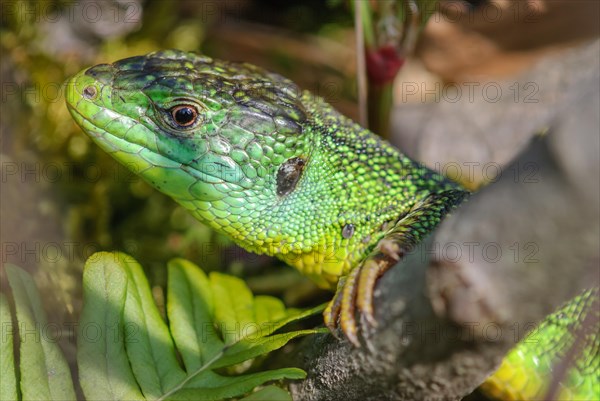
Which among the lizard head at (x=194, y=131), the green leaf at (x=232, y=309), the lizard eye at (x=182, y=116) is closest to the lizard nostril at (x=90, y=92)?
the lizard head at (x=194, y=131)

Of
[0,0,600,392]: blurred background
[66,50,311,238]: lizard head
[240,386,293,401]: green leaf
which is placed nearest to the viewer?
[240,386,293,401]: green leaf

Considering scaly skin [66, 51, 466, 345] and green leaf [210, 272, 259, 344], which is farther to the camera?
scaly skin [66, 51, 466, 345]

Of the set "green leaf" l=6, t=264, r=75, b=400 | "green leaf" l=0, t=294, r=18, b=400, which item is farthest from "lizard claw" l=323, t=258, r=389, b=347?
"green leaf" l=0, t=294, r=18, b=400

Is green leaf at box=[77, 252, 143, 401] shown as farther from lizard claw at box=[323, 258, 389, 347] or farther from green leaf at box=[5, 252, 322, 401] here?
lizard claw at box=[323, 258, 389, 347]

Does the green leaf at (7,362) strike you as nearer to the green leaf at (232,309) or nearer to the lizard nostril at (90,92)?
the green leaf at (232,309)

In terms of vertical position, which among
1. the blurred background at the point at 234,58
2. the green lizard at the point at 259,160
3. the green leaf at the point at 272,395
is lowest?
the blurred background at the point at 234,58

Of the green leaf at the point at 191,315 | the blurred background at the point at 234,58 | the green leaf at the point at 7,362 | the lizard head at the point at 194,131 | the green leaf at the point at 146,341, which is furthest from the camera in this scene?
the blurred background at the point at 234,58
